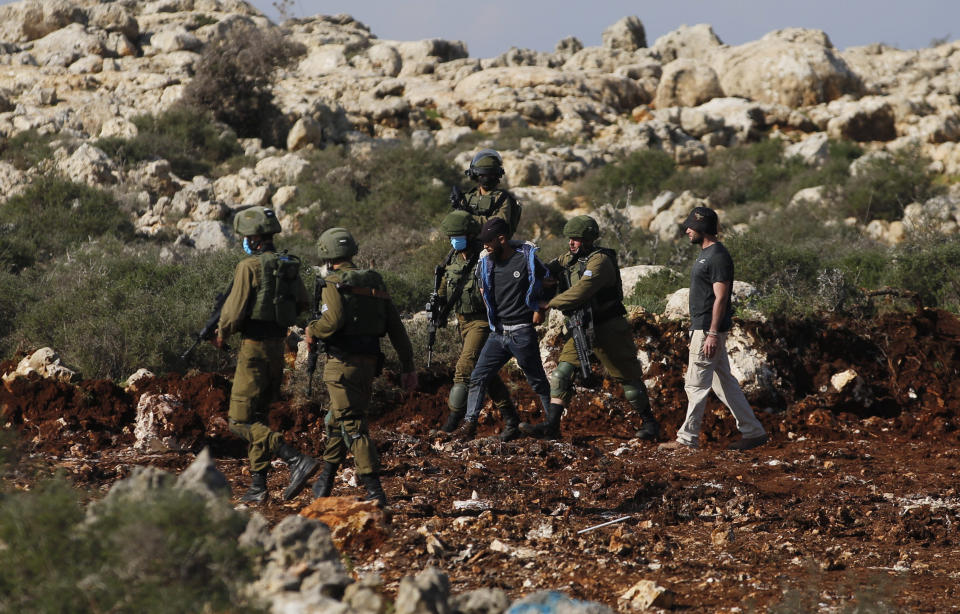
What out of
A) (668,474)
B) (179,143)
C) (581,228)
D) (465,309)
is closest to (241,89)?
Answer: (179,143)

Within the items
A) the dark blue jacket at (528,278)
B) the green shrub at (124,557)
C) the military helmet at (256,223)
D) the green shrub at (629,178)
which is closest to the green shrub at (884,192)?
the green shrub at (629,178)

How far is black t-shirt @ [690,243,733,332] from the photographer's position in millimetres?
6812

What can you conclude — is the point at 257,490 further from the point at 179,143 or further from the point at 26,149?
the point at 179,143

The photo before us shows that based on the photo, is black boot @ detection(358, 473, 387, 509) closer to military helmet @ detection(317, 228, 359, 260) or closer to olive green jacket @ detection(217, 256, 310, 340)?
olive green jacket @ detection(217, 256, 310, 340)

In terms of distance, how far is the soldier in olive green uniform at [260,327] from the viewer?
18.7 feet

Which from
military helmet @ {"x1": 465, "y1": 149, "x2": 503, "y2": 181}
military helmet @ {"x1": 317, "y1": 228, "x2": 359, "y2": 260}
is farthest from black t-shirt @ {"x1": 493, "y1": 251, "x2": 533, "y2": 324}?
military helmet @ {"x1": 317, "y1": 228, "x2": 359, "y2": 260}

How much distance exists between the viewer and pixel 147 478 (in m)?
3.44

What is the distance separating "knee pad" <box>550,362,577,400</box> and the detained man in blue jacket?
25 cm

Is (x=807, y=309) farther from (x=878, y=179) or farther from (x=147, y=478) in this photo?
(x=878, y=179)

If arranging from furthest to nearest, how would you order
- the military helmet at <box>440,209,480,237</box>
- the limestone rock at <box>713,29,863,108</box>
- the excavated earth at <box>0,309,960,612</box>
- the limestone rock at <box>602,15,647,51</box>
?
the limestone rock at <box>602,15,647,51</box>, the limestone rock at <box>713,29,863,108</box>, the military helmet at <box>440,209,480,237</box>, the excavated earth at <box>0,309,960,612</box>

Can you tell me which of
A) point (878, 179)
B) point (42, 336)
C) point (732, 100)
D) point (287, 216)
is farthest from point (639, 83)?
point (42, 336)

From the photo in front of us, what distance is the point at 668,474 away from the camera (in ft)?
21.5

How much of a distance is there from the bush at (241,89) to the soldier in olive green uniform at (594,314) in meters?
17.2

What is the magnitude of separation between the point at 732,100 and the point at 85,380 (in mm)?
24582
